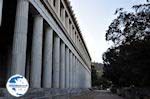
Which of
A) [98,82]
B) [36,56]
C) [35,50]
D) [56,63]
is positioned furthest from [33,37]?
[98,82]

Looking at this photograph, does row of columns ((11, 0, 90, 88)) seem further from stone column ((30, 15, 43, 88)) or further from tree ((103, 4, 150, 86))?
tree ((103, 4, 150, 86))

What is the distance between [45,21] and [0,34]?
A: 8.95m

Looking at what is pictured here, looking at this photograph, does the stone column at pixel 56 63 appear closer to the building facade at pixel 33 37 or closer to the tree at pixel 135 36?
the building facade at pixel 33 37

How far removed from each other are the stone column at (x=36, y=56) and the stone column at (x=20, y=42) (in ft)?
16.2

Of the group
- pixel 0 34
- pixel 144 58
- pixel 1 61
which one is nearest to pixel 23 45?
pixel 144 58

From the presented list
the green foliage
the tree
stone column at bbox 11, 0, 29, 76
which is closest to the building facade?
stone column at bbox 11, 0, 29, 76

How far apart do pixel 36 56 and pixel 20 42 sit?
5774 mm

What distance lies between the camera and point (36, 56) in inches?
1040

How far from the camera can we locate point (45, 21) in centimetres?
3022

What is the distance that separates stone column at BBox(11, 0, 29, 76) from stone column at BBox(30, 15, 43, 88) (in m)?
4.95

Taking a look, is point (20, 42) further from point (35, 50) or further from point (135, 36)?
point (135, 36)

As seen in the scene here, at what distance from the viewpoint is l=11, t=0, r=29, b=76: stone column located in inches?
804

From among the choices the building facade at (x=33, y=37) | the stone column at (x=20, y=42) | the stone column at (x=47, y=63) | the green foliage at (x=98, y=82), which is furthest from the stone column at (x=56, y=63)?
Result: the green foliage at (x=98, y=82)

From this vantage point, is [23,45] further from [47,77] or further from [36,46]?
[47,77]
